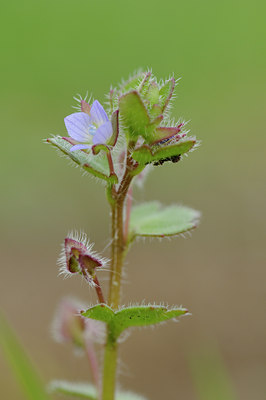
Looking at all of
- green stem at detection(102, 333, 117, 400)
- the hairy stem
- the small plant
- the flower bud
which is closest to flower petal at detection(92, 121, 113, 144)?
the small plant

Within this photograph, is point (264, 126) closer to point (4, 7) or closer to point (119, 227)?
point (4, 7)

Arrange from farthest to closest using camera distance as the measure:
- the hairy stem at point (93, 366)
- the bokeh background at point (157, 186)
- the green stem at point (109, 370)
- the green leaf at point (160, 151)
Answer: the bokeh background at point (157, 186) < the hairy stem at point (93, 366) < the green stem at point (109, 370) < the green leaf at point (160, 151)

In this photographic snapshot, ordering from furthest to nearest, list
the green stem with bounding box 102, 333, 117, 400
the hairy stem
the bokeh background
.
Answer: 1. the bokeh background
2. the hairy stem
3. the green stem with bounding box 102, 333, 117, 400

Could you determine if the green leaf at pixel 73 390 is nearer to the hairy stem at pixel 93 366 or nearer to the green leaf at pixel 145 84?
the hairy stem at pixel 93 366

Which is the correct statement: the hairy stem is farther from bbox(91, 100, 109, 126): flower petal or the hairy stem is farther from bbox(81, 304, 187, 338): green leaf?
bbox(91, 100, 109, 126): flower petal

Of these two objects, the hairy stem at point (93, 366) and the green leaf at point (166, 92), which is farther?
the hairy stem at point (93, 366)

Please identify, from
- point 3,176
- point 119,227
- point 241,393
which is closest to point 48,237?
point 3,176

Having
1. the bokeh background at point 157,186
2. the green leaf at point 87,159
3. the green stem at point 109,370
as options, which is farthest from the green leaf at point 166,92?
the bokeh background at point 157,186
